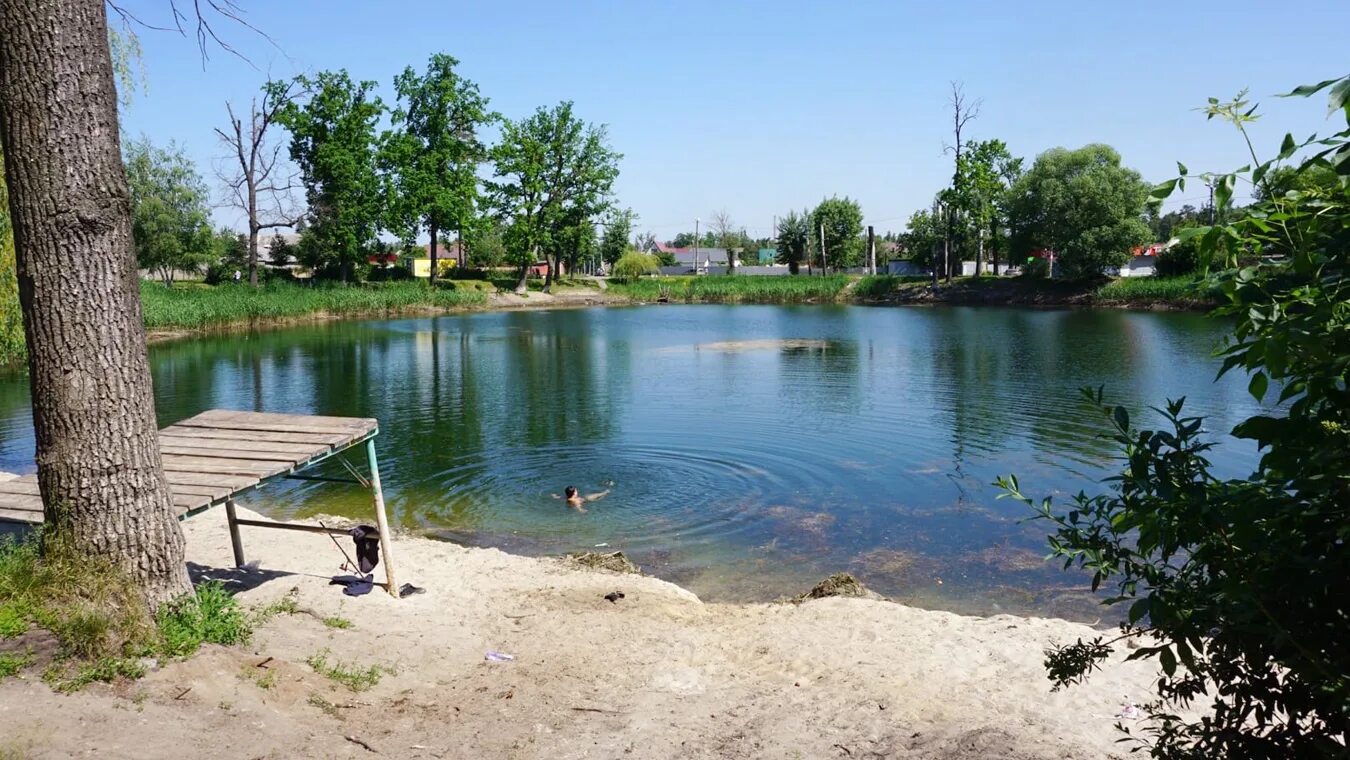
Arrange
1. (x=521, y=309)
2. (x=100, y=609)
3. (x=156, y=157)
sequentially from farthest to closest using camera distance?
(x=521, y=309), (x=156, y=157), (x=100, y=609)

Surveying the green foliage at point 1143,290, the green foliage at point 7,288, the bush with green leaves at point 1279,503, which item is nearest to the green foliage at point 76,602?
the bush with green leaves at point 1279,503

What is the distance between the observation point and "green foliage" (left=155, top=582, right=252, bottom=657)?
5136mm

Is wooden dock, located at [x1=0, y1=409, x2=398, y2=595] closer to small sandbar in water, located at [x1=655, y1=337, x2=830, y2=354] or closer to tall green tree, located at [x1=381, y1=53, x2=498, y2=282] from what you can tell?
small sandbar in water, located at [x1=655, y1=337, x2=830, y2=354]

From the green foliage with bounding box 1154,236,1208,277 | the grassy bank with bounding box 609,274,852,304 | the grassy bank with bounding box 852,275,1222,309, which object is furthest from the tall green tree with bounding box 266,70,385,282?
the green foliage with bounding box 1154,236,1208,277

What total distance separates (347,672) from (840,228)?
3915 inches

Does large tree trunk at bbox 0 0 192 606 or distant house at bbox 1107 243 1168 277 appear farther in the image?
distant house at bbox 1107 243 1168 277

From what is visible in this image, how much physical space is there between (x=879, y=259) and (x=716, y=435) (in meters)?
90.2

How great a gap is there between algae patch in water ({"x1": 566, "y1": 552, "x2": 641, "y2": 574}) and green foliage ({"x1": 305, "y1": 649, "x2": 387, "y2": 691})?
4.15 meters

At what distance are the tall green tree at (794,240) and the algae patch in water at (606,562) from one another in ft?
318

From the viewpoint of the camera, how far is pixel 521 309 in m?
68.4

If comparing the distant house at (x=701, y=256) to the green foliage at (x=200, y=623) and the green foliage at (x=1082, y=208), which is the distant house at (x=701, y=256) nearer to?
the green foliage at (x=1082, y=208)

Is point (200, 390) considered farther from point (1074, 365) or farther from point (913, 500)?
point (1074, 365)

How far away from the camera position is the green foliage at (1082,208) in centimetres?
6275

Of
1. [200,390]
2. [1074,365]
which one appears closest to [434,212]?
[200,390]
